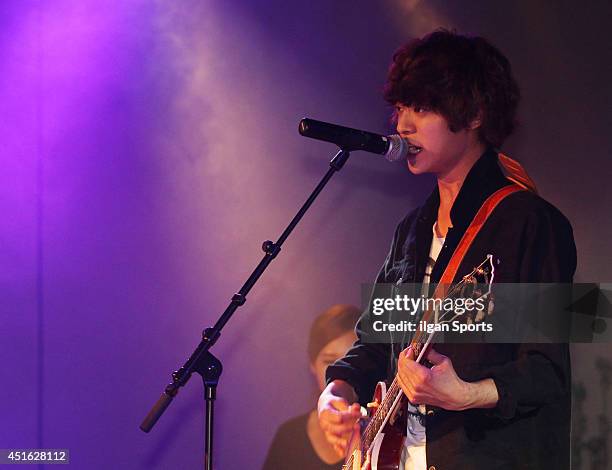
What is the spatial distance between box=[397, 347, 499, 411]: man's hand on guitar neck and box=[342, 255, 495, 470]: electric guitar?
0.25ft

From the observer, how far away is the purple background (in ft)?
10.6

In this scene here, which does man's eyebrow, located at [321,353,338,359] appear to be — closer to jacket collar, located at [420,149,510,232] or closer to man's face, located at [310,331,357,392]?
man's face, located at [310,331,357,392]

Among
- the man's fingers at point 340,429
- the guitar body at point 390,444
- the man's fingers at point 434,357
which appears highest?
the man's fingers at point 434,357

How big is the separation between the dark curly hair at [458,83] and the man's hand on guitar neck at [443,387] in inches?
27.4

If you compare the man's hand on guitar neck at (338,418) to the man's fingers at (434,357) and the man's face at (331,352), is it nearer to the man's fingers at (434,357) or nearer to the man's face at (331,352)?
the man's fingers at (434,357)

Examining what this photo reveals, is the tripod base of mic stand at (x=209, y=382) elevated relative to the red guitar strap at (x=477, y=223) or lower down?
lower down

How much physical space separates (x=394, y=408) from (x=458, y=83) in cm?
83

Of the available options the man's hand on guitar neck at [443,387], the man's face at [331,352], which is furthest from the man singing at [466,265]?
the man's face at [331,352]

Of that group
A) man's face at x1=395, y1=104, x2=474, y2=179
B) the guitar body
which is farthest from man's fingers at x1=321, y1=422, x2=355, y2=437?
man's face at x1=395, y1=104, x2=474, y2=179

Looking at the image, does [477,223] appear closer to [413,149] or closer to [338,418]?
[413,149]

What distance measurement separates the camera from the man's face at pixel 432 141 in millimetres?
2123

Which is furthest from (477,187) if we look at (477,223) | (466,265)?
(466,265)

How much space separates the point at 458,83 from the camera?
7.03ft

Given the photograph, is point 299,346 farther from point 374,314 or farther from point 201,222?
point 374,314
